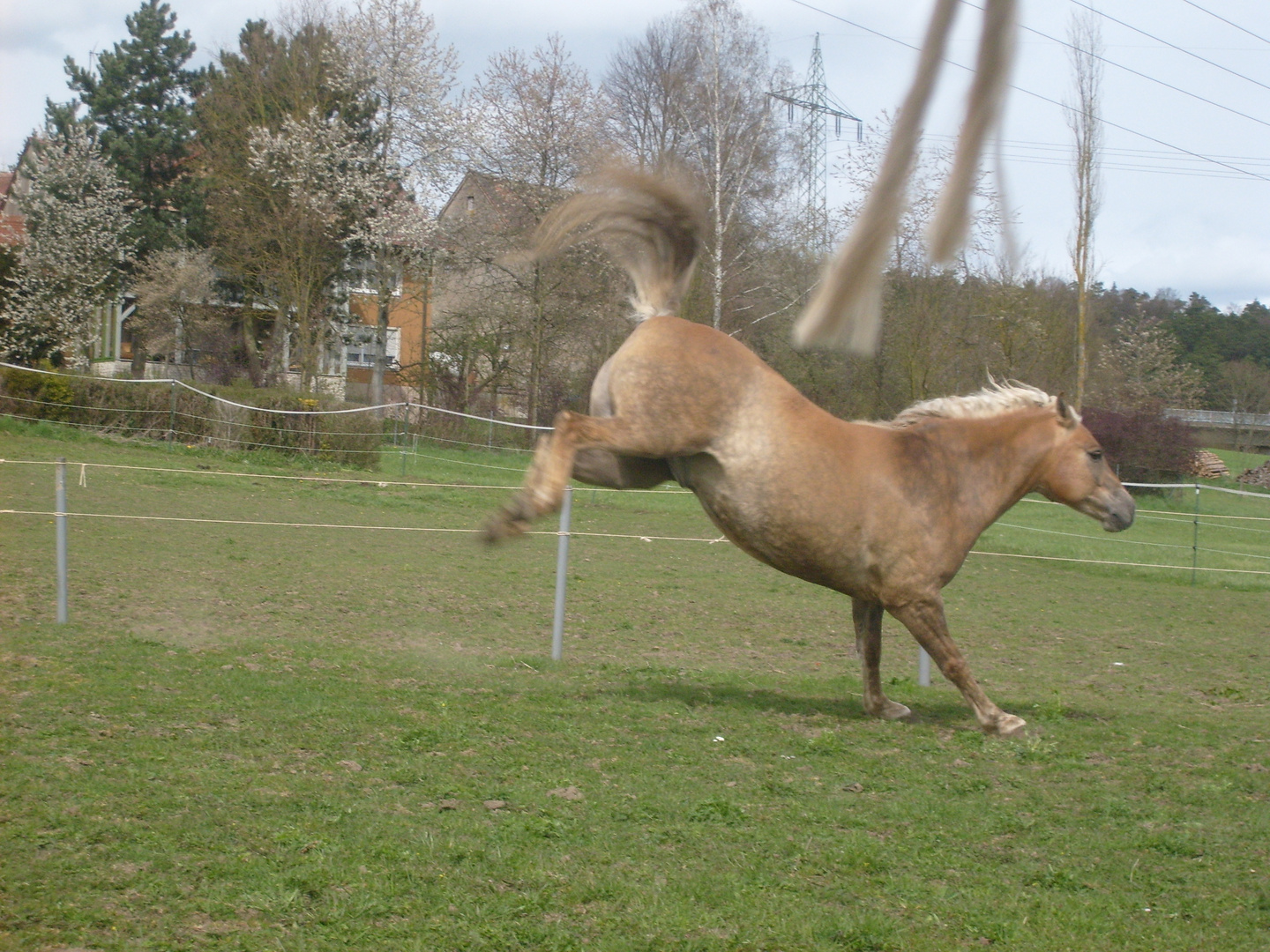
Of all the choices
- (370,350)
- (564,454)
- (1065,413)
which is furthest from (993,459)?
(370,350)

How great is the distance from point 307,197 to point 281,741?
20993 millimetres

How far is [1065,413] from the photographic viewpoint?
6.29 metres

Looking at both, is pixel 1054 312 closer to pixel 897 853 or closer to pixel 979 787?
pixel 979 787

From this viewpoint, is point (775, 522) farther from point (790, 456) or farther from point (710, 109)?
point (710, 109)

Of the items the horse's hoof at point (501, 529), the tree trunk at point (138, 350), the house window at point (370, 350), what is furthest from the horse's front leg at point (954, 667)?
Result: the tree trunk at point (138, 350)

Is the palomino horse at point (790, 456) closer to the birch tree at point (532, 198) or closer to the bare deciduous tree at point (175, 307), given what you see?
the birch tree at point (532, 198)

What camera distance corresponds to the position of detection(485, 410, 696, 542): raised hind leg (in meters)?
4.51

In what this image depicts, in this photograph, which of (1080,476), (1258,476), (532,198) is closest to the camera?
(1080,476)

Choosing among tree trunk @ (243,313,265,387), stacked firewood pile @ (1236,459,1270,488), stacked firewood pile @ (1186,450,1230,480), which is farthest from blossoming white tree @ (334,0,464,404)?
stacked firewood pile @ (1236,459,1270,488)

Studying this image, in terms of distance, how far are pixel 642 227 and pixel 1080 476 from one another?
3.24m

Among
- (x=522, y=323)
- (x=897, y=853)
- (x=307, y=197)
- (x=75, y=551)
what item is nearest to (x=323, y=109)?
(x=307, y=197)

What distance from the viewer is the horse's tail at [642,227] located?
15.7 ft

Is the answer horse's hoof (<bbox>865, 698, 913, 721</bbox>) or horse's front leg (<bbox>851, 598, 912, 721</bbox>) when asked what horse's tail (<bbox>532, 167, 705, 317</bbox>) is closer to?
horse's front leg (<bbox>851, 598, 912, 721</bbox>)

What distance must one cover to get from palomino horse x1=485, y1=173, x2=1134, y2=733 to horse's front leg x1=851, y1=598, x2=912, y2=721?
0.08 feet
